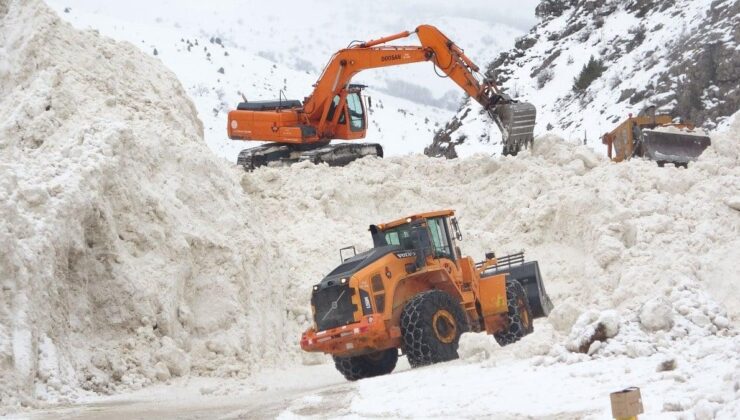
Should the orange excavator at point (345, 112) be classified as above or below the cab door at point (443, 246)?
above

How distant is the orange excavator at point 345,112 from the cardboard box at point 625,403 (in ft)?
50.3

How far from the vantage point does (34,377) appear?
10.9 meters

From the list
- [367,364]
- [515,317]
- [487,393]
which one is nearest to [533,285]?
[515,317]

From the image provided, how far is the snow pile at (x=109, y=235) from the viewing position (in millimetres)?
11391

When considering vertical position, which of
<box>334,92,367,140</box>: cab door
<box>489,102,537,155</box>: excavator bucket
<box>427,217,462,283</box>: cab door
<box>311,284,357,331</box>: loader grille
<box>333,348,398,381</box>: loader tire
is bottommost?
<box>333,348,398,381</box>: loader tire

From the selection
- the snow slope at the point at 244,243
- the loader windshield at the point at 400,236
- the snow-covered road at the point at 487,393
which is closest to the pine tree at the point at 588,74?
the snow slope at the point at 244,243

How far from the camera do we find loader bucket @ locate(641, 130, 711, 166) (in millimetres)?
20359

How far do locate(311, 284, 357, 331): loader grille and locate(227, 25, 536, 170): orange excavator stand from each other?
917 centimetres

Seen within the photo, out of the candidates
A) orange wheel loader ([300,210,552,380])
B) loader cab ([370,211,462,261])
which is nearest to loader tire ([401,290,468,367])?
orange wheel loader ([300,210,552,380])

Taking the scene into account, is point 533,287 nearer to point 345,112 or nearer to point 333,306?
point 333,306

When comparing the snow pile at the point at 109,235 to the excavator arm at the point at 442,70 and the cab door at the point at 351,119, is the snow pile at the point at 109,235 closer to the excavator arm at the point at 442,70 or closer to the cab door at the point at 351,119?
the excavator arm at the point at 442,70

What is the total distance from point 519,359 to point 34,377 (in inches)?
203

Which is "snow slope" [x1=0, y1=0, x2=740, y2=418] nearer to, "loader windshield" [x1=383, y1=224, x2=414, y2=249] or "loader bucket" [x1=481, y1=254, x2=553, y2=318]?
"loader bucket" [x1=481, y1=254, x2=553, y2=318]

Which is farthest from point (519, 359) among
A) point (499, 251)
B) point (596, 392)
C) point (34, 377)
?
point (499, 251)
